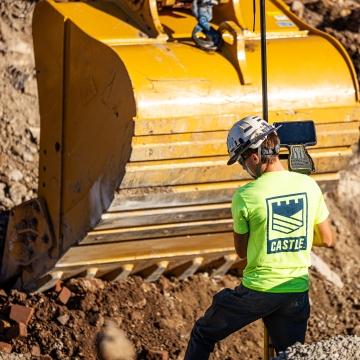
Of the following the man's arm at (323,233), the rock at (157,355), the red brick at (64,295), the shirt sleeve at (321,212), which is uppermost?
the shirt sleeve at (321,212)

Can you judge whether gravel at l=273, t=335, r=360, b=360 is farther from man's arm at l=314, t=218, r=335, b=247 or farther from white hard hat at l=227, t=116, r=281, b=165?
white hard hat at l=227, t=116, r=281, b=165

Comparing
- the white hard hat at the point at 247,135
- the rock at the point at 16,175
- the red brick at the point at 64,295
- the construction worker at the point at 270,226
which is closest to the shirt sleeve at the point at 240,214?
the construction worker at the point at 270,226

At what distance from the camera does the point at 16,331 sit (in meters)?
A: 8.41

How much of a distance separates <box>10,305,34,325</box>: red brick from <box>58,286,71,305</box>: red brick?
0.67ft

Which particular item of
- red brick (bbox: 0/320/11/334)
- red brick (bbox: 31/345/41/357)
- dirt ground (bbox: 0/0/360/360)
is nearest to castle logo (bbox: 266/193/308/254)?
dirt ground (bbox: 0/0/360/360)

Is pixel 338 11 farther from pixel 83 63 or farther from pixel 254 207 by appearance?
pixel 254 207

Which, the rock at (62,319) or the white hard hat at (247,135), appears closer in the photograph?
the white hard hat at (247,135)

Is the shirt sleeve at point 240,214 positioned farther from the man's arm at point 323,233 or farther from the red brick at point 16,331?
the red brick at point 16,331

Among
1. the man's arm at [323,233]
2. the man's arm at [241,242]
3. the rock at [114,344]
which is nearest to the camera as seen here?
the man's arm at [241,242]

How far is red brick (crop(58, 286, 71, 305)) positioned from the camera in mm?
8633

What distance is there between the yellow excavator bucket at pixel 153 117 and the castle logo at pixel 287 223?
1.19 m

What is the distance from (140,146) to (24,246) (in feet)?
6.09

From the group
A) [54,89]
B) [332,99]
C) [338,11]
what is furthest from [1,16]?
[332,99]

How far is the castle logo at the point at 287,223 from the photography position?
6.34m
